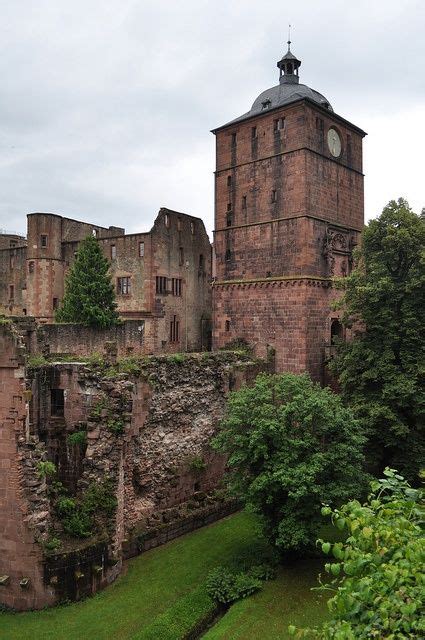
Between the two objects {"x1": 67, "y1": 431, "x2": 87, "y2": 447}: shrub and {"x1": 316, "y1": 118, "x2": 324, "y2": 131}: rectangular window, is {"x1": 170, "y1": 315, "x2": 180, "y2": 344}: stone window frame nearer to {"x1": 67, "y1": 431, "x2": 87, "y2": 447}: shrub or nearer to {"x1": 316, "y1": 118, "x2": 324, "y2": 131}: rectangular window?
{"x1": 316, "y1": 118, "x2": 324, "y2": 131}: rectangular window

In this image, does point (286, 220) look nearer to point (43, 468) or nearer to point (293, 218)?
point (293, 218)

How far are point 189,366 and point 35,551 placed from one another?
29.5 feet

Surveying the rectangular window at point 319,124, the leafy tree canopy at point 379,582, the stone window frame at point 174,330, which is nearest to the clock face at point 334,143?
the rectangular window at point 319,124

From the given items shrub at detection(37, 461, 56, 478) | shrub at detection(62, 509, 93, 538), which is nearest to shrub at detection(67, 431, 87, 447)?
shrub at detection(62, 509, 93, 538)

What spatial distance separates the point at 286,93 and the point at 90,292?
1759 cm

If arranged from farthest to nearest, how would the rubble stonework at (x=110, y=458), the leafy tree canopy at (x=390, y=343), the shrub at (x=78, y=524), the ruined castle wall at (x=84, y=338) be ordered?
the ruined castle wall at (x=84, y=338)
the leafy tree canopy at (x=390, y=343)
the shrub at (x=78, y=524)
the rubble stonework at (x=110, y=458)

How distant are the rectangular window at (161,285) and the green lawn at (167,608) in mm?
23121

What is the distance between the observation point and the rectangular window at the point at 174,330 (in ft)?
126

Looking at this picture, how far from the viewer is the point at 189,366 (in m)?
20.7

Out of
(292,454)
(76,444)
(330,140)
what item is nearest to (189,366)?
(76,444)

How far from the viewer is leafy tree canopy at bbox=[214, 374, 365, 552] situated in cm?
1456

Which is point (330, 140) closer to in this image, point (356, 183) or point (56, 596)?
point (356, 183)

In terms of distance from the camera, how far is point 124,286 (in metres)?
38.4

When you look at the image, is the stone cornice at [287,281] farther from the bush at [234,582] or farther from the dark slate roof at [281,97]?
the bush at [234,582]
